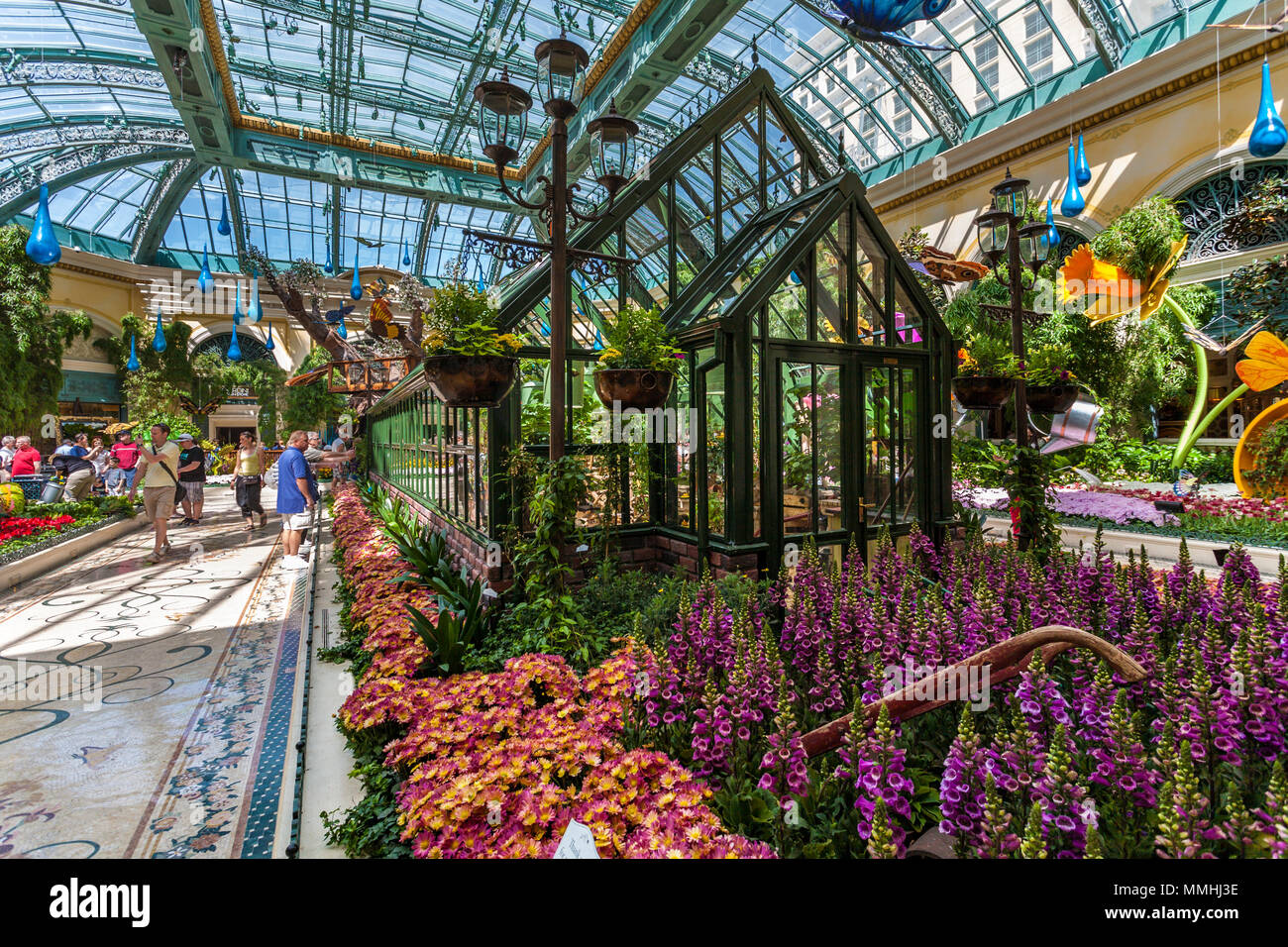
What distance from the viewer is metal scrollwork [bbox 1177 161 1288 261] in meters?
11.0

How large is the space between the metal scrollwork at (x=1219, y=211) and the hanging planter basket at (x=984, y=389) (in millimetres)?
9877

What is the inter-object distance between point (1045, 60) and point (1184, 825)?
1863 centimetres

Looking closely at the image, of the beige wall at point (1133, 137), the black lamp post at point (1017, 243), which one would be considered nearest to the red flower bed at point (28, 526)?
the black lamp post at point (1017, 243)

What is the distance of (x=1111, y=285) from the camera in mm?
11195

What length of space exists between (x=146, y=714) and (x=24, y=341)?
575 inches

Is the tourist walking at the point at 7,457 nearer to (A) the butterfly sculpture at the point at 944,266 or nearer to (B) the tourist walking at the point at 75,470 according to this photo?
(B) the tourist walking at the point at 75,470

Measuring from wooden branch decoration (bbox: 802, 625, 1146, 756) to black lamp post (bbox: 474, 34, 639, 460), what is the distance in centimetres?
216

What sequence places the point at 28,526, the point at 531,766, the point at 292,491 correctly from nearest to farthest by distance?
the point at 531,766
the point at 292,491
the point at 28,526

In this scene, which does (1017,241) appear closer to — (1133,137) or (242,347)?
(1133,137)

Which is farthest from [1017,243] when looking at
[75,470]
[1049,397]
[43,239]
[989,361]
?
[75,470]

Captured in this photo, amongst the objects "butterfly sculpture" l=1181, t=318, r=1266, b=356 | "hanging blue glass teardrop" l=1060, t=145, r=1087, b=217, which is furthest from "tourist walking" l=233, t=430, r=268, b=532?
"butterfly sculpture" l=1181, t=318, r=1266, b=356

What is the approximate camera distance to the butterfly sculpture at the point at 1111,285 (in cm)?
1111
